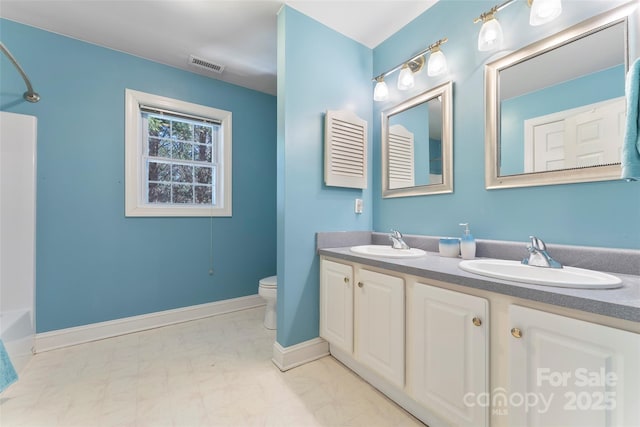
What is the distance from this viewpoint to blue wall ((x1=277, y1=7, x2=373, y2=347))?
1.75 m

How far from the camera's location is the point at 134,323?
2.28 m

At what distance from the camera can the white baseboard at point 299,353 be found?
1706 millimetres

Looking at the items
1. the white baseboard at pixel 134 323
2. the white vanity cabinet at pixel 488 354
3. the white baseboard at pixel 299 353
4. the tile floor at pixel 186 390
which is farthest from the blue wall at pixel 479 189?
the white baseboard at pixel 134 323

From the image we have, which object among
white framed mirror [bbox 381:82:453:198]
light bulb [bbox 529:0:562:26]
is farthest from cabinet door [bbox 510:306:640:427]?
light bulb [bbox 529:0:562:26]

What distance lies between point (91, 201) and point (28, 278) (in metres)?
0.68

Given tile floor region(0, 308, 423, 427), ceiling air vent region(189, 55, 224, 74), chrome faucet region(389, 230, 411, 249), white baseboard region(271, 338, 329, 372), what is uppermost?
ceiling air vent region(189, 55, 224, 74)

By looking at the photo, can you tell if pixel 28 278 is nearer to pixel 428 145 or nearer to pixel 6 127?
pixel 6 127

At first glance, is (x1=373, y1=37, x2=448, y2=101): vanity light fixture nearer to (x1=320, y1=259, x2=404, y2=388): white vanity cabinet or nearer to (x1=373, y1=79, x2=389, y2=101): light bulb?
(x1=373, y1=79, x2=389, y2=101): light bulb

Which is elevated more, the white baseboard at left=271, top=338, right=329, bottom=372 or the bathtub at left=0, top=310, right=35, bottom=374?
the bathtub at left=0, top=310, right=35, bottom=374

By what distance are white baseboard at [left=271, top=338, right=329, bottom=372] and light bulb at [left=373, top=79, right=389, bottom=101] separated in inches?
75.4

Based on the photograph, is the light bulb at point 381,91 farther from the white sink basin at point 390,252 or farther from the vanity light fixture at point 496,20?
the white sink basin at point 390,252

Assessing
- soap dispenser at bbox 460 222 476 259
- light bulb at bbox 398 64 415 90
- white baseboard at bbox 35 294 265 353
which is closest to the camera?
soap dispenser at bbox 460 222 476 259

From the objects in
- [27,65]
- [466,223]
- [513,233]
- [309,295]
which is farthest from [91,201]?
[513,233]

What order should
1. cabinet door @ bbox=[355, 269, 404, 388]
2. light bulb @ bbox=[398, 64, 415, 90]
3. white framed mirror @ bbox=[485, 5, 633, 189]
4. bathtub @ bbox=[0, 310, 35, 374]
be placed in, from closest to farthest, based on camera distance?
white framed mirror @ bbox=[485, 5, 633, 189]
cabinet door @ bbox=[355, 269, 404, 388]
bathtub @ bbox=[0, 310, 35, 374]
light bulb @ bbox=[398, 64, 415, 90]
